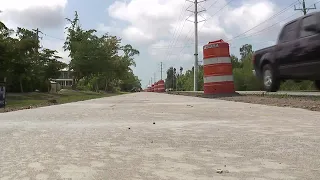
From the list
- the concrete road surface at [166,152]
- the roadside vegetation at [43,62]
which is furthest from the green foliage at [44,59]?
the concrete road surface at [166,152]

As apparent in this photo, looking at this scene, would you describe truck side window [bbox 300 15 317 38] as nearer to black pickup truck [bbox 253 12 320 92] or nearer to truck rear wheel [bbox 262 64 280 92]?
black pickup truck [bbox 253 12 320 92]

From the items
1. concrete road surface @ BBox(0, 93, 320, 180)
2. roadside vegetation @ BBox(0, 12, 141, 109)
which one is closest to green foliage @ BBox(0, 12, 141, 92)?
roadside vegetation @ BBox(0, 12, 141, 109)

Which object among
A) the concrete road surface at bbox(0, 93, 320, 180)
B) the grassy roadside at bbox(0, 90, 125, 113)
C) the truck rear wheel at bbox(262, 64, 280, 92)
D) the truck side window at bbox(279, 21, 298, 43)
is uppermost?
the truck side window at bbox(279, 21, 298, 43)

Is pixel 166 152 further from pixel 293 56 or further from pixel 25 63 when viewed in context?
pixel 25 63

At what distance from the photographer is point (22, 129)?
25.1 feet

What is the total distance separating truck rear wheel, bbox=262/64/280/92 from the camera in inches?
66.5

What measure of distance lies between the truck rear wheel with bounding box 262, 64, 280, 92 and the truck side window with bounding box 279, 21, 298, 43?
177 millimetres

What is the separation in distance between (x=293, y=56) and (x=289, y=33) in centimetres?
18

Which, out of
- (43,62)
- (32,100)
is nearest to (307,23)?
(32,100)

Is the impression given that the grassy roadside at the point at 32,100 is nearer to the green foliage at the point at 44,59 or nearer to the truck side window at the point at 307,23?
the green foliage at the point at 44,59

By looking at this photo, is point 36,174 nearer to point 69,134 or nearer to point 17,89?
point 69,134

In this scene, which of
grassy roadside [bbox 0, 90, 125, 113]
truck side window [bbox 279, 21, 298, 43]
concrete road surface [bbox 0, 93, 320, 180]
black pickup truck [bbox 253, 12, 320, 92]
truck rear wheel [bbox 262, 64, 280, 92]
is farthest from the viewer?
grassy roadside [bbox 0, 90, 125, 113]

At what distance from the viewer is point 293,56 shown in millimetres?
1328

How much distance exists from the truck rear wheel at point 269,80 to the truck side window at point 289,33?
0.58ft
